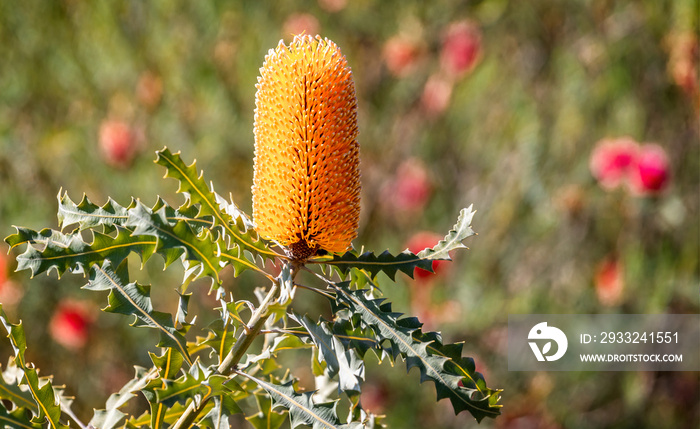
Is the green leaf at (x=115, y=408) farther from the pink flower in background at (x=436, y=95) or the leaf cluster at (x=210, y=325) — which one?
the pink flower in background at (x=436, y=95)

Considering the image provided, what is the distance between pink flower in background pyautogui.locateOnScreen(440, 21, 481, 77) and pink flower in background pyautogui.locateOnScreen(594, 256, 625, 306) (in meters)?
1.55

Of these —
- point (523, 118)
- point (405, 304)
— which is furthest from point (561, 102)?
point (405, 304)

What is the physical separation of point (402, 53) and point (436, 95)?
0.43 meters

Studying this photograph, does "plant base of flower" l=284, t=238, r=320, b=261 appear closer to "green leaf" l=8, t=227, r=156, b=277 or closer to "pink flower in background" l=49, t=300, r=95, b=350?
"green leaf" l=8, t=227, r=156, b=277

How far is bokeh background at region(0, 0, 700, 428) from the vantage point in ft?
14.5

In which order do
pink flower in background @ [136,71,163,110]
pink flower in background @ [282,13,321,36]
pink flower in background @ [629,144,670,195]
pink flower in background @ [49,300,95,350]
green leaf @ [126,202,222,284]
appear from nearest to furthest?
green leaf @ [126,202,222,284] → pink flower in background @ [629,144,670,195] → pink flower in background @ [49,300,95,350] → pink flower in background @ [282,13,321,36] → pink flower in background @ [136,71,163,110]

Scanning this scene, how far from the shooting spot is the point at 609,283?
4.27 meters

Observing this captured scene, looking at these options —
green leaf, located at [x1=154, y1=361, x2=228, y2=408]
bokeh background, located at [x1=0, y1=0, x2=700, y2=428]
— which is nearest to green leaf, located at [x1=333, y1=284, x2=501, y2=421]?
green leaf, located at [x1=154, y1=361, x2=228, y2=408]

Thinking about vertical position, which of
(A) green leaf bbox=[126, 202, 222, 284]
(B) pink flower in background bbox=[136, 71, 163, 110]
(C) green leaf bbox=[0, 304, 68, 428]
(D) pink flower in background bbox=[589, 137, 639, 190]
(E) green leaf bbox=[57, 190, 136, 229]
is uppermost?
(B) pink flower in background bbox=[136, 71, 163, 110]

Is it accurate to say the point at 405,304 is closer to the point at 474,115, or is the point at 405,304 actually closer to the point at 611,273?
the point at 611,273

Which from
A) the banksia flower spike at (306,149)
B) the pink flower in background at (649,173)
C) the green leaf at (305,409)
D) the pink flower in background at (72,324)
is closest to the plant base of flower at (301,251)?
the banksia flower spike at (306,149)

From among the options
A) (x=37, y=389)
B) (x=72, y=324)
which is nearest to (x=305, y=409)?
(x=37, y=389)

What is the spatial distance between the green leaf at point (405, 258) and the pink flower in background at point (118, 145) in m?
3.54
